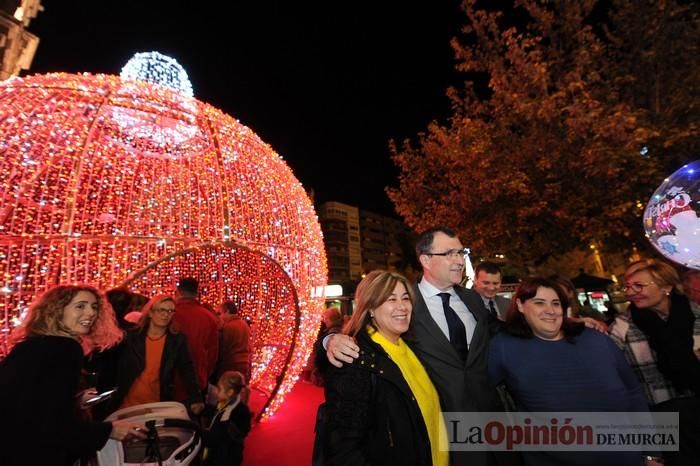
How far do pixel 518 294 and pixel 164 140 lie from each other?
430 centimetres

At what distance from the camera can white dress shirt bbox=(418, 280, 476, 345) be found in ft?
7.87

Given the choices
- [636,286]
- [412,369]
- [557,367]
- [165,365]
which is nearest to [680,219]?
[636,286]

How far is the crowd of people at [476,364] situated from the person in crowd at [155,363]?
6.12 ft

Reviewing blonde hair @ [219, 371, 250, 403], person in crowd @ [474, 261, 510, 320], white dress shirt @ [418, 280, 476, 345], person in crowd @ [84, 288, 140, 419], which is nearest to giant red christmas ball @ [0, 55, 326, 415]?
person in crowd @ [84, 288, 140, 419]

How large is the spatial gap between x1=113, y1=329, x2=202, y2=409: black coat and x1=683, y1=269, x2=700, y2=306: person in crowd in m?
4.52

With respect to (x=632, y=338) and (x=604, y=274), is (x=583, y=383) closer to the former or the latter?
(x=632, y=338)

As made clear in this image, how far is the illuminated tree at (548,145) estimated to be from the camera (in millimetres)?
7914

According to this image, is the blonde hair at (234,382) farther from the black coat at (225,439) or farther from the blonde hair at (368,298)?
the blonde hair at (368,298)

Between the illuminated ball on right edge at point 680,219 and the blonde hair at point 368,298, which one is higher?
the illuminated ball on right edge at point 680,219

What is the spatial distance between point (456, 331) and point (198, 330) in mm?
2994

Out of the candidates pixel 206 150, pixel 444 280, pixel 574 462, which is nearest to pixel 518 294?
pixel 444 280

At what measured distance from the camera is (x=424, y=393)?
1974mm

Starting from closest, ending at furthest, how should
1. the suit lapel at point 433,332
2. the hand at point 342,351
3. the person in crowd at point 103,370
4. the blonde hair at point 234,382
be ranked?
the hand at point 342,351 < the suit lapel at point 433,332 < the person in crowd at point 103,370 < the blonde hair at point 234,382

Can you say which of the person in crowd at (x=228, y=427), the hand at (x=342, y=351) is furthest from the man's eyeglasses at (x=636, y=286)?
the person in crowd at (x=228, y=427)
